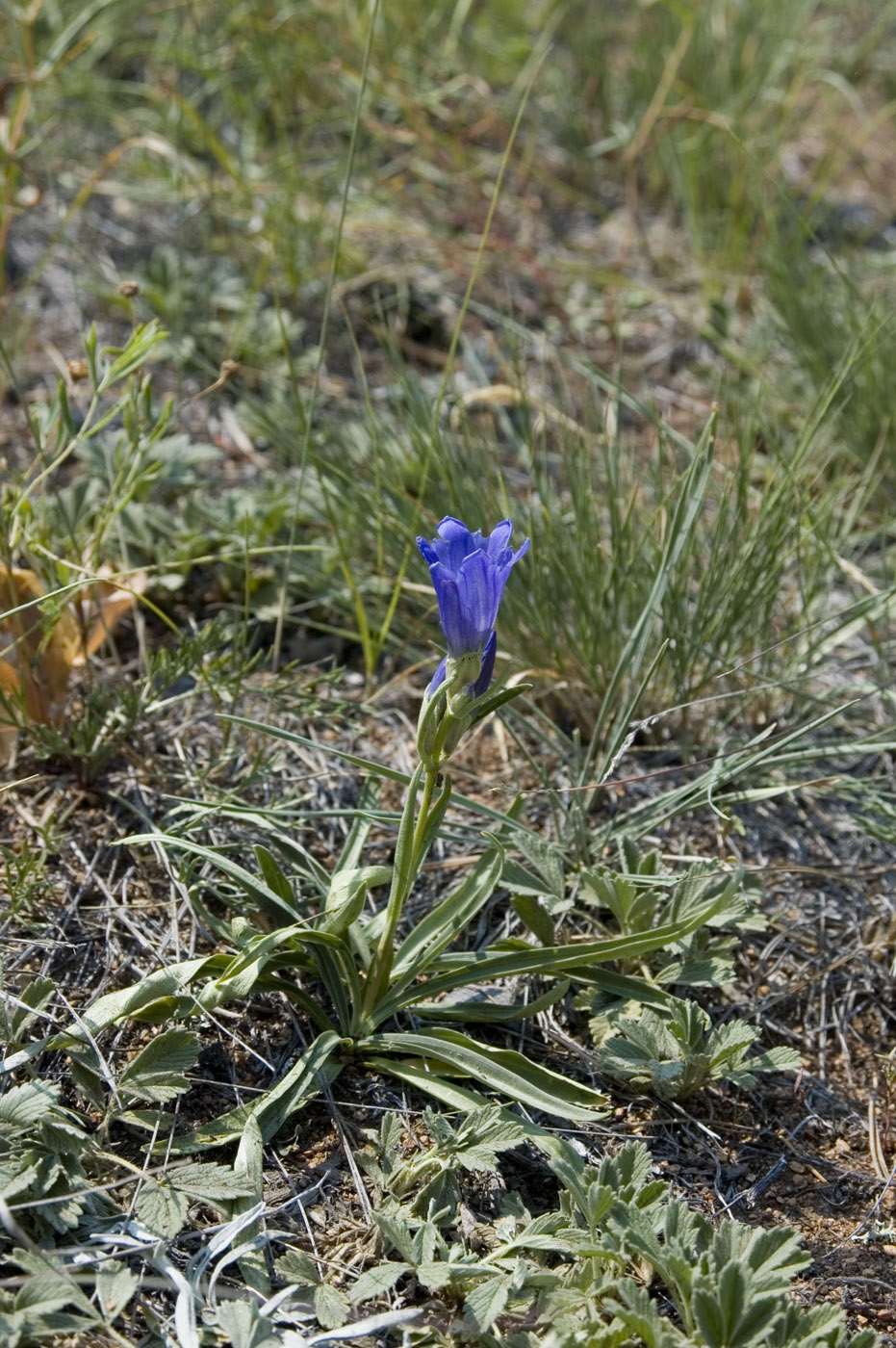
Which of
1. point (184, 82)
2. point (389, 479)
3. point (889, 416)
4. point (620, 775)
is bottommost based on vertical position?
point (620, 775)

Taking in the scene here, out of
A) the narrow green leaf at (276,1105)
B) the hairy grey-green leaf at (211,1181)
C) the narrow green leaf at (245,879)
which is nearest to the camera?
the hairy grey-green leaf at (211,1181)

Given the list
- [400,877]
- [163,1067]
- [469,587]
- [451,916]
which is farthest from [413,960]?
[469,587]

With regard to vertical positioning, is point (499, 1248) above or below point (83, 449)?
below

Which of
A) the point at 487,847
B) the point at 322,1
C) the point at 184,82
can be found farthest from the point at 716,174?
the point at 487,847

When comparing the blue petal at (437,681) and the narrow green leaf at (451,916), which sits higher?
the blue petal at (437,681)

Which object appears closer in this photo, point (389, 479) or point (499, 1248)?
point (499, 1248)

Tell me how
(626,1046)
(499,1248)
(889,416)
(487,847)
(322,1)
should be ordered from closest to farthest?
(499,1248) < (626,1046) < (487,847) < (889,416) < (322,1)

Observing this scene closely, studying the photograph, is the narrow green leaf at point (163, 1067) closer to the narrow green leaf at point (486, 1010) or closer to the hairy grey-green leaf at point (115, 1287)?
the hairy grey-green leaf at point (115, 1287)

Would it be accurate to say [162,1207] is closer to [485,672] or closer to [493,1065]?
[493,1065]

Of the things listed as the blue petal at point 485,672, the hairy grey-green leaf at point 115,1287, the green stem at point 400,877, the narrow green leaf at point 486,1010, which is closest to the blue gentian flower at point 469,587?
the blue petal at point 485,672

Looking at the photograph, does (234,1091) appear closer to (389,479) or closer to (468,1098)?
(468,1098)
